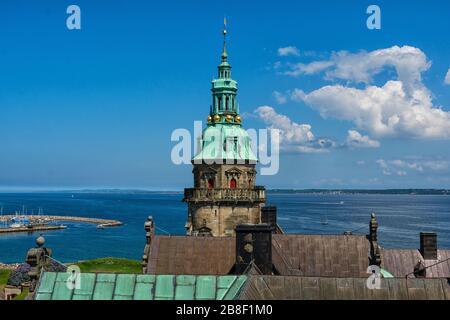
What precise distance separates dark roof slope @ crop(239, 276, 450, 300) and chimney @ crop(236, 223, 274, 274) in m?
4.40

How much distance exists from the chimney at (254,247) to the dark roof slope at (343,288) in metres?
4.40

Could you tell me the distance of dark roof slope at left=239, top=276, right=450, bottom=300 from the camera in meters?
20.9

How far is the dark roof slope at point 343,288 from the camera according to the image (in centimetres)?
2088

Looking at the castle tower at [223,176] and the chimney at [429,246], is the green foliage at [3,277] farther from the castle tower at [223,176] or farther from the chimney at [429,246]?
the chimney at [429,246]

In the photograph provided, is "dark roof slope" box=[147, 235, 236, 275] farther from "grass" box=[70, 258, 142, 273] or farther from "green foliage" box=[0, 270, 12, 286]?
"grass" box=[70, 258, 142, 273]

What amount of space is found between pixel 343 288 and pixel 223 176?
1107 inches

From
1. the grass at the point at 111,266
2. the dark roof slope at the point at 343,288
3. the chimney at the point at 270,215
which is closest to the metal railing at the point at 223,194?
the chimney at the point at 270,215

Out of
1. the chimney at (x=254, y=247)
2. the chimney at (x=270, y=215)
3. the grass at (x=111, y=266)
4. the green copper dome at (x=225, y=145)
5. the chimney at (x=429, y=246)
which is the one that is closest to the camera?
the chimney at (x=254, y=247)

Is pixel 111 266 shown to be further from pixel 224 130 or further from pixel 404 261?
pixel 404 261

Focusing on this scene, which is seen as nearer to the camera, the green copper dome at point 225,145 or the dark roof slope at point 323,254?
the dark roof slope at point 323,254

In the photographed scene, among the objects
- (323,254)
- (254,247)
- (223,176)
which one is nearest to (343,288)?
(254,247)

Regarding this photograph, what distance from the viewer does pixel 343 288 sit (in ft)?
69.0

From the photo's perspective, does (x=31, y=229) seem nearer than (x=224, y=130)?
No

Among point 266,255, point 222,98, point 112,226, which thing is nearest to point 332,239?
point 266,255
